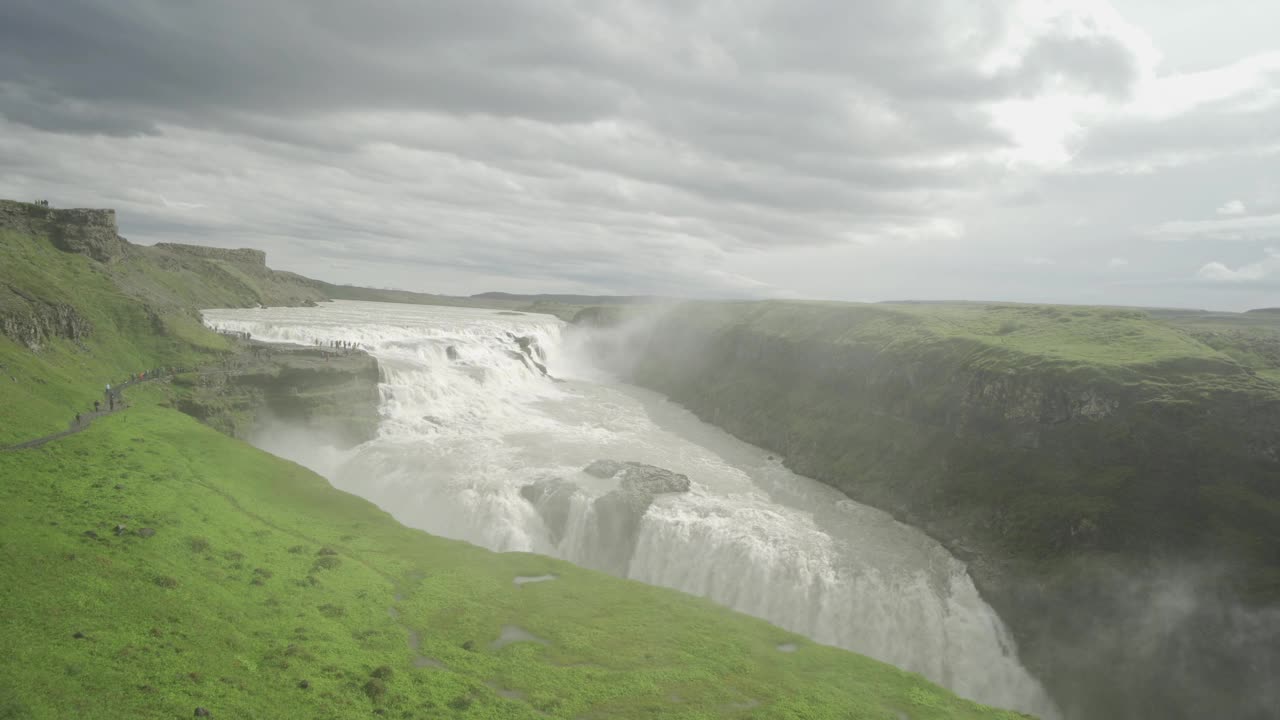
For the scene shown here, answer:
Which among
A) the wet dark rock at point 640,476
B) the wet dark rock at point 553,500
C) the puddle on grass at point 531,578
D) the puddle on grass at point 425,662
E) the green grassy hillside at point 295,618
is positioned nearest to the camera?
the green grassy hillside at point 295,618

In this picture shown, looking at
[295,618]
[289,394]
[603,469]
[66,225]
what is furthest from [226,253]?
[295,618]

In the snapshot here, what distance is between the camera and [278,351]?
60.5 metres

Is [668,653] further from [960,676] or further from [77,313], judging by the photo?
[77,313]

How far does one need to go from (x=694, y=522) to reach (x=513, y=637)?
20.0 m

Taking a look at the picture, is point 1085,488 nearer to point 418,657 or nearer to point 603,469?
point 603,469

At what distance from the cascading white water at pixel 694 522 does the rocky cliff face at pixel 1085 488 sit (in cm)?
280

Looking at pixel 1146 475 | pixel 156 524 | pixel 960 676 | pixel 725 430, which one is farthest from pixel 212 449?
pixel 1146 475

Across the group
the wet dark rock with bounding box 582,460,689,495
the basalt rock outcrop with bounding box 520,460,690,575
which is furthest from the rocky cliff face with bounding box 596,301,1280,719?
the basalt rock outcrop with bounding box 520,460,690,575

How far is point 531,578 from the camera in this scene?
105 feet

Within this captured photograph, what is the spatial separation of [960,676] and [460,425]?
46.5 m

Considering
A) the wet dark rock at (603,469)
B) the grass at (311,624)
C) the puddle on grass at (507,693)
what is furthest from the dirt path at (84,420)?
the wet dark rock at (603,469)

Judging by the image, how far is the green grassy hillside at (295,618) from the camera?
17250 mm

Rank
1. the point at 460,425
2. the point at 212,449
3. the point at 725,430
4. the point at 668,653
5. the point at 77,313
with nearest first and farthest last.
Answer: the point at 668,653, the point at 212,449, the point at 77,313, the point at 460,425, the point at 725,430

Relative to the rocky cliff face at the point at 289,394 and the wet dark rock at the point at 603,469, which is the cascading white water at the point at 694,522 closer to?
the wet dark rock at the point at 603,469
